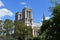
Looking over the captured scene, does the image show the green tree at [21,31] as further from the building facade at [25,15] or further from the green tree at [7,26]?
the building facade at [25,15]

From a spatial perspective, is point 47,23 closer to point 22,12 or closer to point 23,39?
point 23,39

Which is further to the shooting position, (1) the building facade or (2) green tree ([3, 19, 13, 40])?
(1) the building facade

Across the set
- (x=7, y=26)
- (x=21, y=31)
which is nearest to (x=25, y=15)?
(x=21, y=31)

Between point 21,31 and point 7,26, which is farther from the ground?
point 7,26

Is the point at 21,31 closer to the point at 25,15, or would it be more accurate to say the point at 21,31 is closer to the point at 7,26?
the point at 7,26

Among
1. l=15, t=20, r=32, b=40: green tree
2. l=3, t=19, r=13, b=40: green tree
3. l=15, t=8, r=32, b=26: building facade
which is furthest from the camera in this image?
l=15, t=8, r=32, b=26: building facade

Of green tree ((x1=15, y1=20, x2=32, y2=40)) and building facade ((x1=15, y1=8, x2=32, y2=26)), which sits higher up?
building facade ((x1=15, y1=8, x2=32, y2=26))

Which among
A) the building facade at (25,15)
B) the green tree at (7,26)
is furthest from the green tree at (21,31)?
the building facade at (25,15)

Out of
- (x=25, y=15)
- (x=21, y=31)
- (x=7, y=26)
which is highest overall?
(x=25, y=15)

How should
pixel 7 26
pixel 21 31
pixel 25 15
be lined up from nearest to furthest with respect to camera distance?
pixel 7 26 → pixel 21 31 → pixel 25 15

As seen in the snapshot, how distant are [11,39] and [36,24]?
207 feet

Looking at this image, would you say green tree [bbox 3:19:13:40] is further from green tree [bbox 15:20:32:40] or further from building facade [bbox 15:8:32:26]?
building facade [bbox 15:8:32:26]

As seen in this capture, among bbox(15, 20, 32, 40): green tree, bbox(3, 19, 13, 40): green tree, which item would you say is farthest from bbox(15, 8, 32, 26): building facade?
bbox(3, 19, 13, 40): green tree

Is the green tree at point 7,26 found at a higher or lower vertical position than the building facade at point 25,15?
lower
